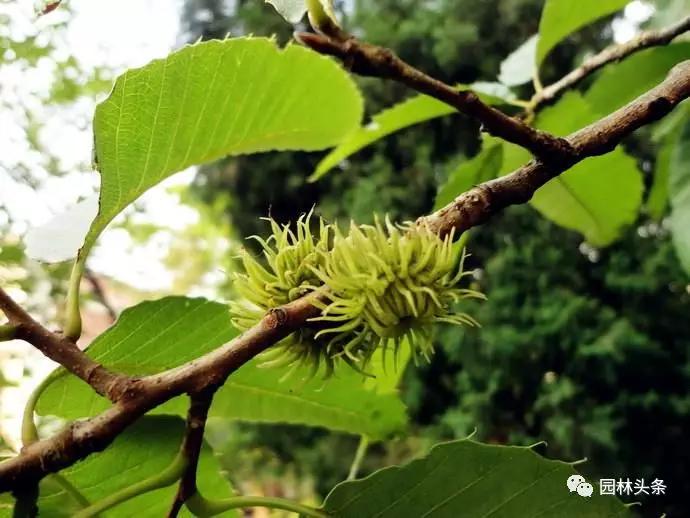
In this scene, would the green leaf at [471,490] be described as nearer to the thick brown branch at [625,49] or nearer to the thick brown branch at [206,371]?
the thick brown branch at [206,371]

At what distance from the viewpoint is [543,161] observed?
38 centimetres

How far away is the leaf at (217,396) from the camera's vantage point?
496mm

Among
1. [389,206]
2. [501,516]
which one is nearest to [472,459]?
[501,516]

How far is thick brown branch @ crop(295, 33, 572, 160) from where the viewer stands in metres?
0.34

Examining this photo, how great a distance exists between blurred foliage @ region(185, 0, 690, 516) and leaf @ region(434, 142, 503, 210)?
1464 millimetres

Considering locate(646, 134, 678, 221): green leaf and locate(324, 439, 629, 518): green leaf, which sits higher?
locate(646, 134, 678, 221): green leaf

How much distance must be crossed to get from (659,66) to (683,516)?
1.53 m

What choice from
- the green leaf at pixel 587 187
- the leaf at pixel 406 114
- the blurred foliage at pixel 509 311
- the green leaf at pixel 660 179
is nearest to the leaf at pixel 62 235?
the leaf at pixel 406 114

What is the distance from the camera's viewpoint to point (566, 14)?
28.7 inches

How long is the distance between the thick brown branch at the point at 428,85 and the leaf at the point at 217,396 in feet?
0.58

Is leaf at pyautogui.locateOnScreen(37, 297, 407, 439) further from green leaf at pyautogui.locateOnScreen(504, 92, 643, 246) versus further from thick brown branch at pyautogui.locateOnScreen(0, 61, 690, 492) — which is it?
green leaf at pyautogui.locateOnScreen(504, 92, 643, 246)

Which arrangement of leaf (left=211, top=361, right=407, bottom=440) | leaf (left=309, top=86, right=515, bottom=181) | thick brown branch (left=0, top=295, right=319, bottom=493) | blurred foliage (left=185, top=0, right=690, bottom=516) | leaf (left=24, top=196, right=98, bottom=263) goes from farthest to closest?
blurred foliage (left=185, top=0, right=690, bottom=516) → leaf (left=309, top=86, right=515, bottom=181) → leaf (left=211, top=361, right=407, bottom=440) → leaf (left=24, top=196, right=98, bottom=263) → thick brown branch (left=0, top=295, right=319, bottom=493)

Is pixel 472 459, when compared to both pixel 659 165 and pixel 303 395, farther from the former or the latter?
pixel 659 165

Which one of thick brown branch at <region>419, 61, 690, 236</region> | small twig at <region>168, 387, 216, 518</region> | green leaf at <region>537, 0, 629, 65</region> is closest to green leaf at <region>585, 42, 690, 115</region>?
green leaf at <region>537, 0, 629, 65</region>
